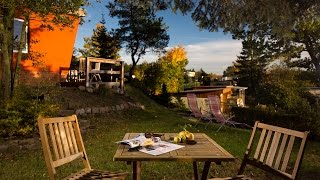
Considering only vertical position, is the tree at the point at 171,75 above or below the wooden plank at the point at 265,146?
above

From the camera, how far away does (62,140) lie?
3.84m

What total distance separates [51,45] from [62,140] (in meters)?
11.1

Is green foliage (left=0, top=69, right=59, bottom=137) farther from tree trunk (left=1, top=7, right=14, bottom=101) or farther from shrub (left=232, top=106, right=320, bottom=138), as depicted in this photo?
shrub (left=232, top=106, right=320, bottom=138)

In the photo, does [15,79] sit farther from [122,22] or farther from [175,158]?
[122,22]

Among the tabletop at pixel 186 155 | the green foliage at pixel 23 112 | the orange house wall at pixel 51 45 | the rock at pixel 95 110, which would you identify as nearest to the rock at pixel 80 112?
the rock at pixel 95 110

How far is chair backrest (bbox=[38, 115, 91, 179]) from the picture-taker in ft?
11.3

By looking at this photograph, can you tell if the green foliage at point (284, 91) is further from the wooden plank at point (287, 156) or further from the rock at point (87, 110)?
the wooden plank at point (287, 156)

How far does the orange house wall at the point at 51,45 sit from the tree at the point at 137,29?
922cm

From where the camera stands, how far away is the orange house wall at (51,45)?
43.3 ft

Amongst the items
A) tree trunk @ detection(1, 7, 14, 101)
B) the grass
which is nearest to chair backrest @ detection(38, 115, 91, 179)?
the grass

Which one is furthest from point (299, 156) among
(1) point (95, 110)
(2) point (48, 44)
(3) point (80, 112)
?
(2) point (48, 44)

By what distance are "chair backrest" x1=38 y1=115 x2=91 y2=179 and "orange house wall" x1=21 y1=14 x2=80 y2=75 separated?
969 centimetres

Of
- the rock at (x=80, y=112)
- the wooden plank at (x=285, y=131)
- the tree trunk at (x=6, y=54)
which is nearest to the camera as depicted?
the wooden plank at (x=285, y=131)

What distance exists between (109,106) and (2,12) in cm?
530
